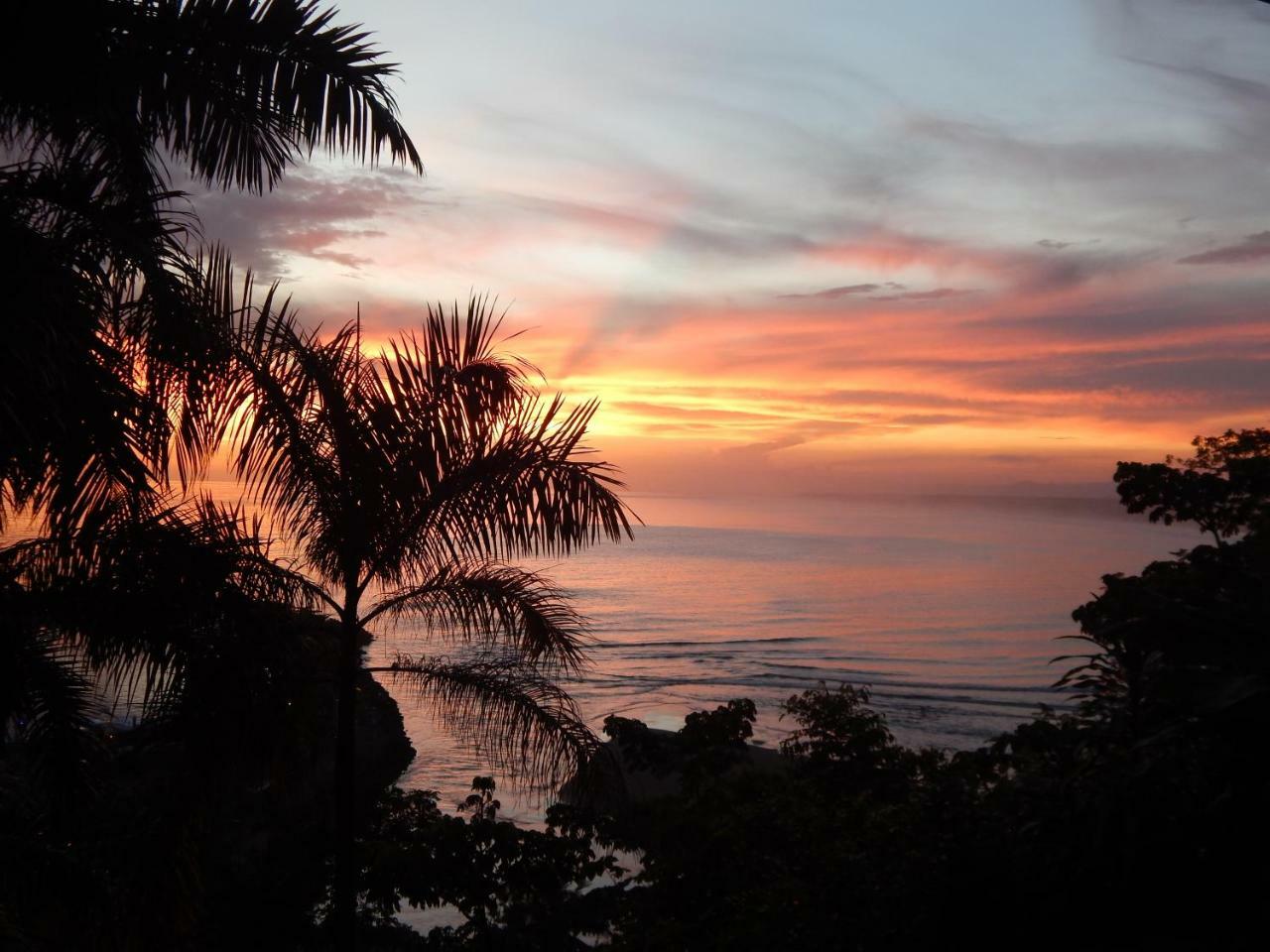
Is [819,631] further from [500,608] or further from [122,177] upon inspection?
[122,177]

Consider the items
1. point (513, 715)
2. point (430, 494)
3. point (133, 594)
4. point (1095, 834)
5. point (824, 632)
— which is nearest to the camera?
point (1095, 834)

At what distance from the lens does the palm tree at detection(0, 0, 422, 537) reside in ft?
12.7

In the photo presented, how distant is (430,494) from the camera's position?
259 inches

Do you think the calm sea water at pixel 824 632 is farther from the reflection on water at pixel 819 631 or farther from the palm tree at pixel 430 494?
the palm tree at pixel 430 494

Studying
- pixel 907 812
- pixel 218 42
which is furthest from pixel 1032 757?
pixel 218 42

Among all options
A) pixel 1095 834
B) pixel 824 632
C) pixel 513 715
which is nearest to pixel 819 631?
pixel 824 632

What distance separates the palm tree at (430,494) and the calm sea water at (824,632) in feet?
2.63

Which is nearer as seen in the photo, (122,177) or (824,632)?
(122,177)

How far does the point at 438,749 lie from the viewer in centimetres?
2492

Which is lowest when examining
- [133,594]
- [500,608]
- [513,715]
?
[513,715]

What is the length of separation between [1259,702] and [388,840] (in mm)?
7625

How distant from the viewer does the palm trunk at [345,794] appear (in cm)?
655

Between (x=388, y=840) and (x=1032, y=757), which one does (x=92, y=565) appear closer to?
(x=388, y=840)

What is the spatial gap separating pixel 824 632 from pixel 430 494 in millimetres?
44394
